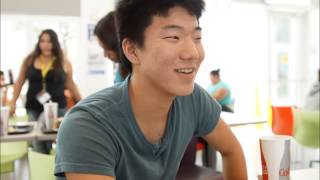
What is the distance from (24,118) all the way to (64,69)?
0.28m

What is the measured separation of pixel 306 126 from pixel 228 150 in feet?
3.57

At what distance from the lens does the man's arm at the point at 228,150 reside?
3.20 ft

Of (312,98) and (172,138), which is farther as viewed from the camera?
(312,98)

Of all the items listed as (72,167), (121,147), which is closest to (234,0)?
(121,147)

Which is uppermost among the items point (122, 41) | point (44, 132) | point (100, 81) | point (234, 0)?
point (234, 0)

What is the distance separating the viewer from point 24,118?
5.20ft

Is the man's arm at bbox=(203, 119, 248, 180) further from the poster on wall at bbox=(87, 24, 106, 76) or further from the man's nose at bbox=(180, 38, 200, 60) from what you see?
the poster on wall at bbox=(87, 24, 106, 76)

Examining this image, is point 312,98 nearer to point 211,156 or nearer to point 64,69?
point 211,156

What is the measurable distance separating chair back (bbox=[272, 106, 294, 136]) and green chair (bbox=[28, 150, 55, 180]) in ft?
3.80

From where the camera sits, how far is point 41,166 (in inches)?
39.4

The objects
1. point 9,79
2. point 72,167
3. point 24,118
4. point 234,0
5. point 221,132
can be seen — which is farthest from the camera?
point 234,0

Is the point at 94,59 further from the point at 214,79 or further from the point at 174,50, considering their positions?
the point at 174,50

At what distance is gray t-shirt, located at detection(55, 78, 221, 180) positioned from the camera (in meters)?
0.68

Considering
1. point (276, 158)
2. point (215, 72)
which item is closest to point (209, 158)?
point (215, 72)
